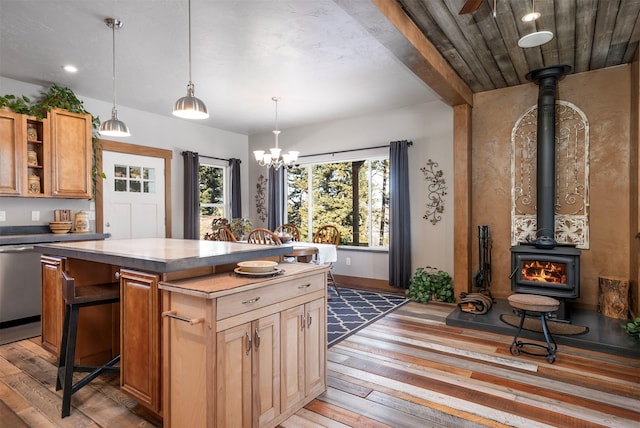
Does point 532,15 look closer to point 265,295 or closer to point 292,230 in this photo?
point 265,295

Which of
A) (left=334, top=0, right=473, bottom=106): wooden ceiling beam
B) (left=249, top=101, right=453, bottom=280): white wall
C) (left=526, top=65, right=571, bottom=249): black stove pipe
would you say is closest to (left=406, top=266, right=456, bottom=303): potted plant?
(left=249, top=101, right=453, bottom=280): white wall

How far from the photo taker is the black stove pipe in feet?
12.9

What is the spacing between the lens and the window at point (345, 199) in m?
5.79

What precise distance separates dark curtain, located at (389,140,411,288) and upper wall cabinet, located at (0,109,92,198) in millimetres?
4132

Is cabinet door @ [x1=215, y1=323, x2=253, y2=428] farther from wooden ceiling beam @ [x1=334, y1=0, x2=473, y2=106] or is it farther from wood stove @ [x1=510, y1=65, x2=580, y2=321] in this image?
wood stove @ [x1=510, y1=65, x2=580, y2=321]

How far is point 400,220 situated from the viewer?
5.27 m

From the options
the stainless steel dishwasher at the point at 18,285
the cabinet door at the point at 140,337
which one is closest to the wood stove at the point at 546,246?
the cabinet door at the point at 140,337

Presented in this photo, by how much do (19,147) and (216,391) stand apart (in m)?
3.90

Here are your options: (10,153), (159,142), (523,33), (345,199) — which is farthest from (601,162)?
(10,153)

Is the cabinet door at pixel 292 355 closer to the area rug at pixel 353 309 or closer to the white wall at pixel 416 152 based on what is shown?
the area rug at pixel 353 309

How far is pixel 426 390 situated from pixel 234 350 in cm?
145

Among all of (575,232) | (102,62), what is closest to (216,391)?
(102,62)

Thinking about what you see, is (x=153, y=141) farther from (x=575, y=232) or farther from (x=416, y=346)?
(x=575, y=232)

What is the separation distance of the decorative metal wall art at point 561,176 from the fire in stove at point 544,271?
613 millimetres
